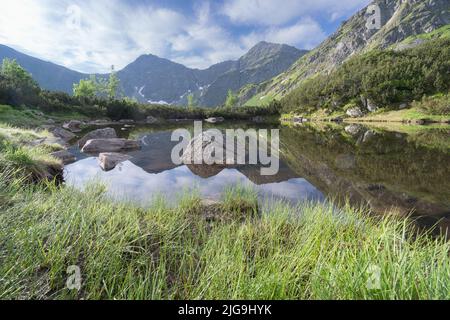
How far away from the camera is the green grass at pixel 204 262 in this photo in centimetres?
241

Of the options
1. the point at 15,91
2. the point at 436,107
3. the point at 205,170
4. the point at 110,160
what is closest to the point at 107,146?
the point at 110,160

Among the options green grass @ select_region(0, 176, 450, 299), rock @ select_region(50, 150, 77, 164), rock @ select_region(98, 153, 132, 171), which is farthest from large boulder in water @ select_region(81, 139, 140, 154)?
green grass @ select_region(0, 176, 450, 299)

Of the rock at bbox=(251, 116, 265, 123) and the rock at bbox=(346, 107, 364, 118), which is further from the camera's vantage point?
the rock at bbox=(251, 116, 265, 123)

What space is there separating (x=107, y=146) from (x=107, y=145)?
0.12 meters

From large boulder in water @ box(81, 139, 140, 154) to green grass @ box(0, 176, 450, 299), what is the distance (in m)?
13.9

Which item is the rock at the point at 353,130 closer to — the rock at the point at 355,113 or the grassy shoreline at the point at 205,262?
the grassy shoreline at the point at 205,262

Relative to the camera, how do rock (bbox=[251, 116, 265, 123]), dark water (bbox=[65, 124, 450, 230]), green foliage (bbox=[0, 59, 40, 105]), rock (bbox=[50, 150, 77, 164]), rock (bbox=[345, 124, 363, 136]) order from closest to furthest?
dark water (bbox=[65, 124, 450, 230])
rock (bbox=[50, 150, 77, 164])
rock (bbox=[345, 124, 363, 136])
green foliage (bbox=[0, 59, 40, 105])
rock (bbox=[251, 116, 265, 123])

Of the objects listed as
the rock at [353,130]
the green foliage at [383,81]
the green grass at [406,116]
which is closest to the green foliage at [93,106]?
the green foliage at [383,81]

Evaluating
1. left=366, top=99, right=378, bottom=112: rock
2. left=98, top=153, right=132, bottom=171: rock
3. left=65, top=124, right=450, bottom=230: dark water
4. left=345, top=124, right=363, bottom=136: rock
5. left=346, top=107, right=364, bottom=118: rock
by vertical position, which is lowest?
left=65, top=124, right=450, bottom=230: dark water

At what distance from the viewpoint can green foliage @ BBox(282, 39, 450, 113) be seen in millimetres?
80375

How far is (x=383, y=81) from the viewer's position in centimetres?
8938

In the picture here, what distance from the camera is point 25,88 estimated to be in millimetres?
52688

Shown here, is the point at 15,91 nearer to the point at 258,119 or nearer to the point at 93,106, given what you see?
the point at 93,106

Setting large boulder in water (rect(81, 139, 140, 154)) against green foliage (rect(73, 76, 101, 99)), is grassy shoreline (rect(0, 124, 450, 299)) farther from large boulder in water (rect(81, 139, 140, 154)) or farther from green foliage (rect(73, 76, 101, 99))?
green foliage (rect(73, 76, 101, 99))
